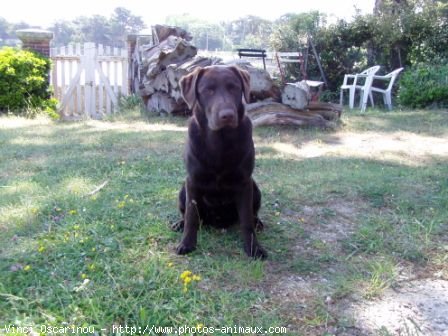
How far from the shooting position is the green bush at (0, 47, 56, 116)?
945 cm

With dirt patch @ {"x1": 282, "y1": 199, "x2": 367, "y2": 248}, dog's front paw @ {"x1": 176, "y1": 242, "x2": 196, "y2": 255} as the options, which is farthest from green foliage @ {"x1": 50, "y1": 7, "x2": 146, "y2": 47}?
dog's front paw @ {"x1": 176, "y1": 242, "x2": 196, "y2": 255}

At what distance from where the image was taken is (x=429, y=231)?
333 cm

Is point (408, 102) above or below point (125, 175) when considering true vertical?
above

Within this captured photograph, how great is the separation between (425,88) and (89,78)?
807 cm

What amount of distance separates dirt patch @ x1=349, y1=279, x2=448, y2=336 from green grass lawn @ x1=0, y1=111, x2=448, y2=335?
0.22ft

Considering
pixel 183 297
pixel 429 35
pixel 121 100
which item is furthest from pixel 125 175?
pixel 429 35

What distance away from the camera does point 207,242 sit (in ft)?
10.3

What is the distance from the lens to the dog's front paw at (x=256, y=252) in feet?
9.56

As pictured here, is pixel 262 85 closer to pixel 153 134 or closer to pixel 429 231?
pixel 153 134

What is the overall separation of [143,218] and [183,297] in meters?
1.24

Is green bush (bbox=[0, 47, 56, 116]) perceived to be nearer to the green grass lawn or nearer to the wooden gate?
the wooden gate

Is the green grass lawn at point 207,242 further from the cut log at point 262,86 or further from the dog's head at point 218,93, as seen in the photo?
the cut log at point 262,86

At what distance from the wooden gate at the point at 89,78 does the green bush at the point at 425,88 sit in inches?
273

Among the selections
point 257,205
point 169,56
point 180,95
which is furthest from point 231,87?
point 169,56
